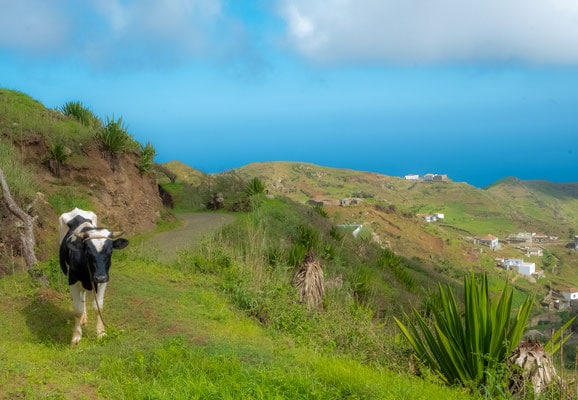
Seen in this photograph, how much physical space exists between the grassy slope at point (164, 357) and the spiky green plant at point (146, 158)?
9.16 meters

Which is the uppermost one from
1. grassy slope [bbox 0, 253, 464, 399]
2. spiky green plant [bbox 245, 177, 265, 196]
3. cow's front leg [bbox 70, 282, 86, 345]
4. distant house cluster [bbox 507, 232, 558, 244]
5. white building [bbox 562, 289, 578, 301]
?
distant house cluster [bbox 507, 232, 558, 244]

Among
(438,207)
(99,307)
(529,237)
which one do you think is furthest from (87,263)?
(438,207)

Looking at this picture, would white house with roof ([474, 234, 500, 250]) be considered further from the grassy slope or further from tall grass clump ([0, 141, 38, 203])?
the grassy slope

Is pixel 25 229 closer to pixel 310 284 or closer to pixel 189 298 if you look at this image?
pixel 189 298

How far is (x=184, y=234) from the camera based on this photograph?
1653 cm

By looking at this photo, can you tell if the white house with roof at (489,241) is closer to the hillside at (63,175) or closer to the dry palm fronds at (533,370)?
the hillside at (63,175)

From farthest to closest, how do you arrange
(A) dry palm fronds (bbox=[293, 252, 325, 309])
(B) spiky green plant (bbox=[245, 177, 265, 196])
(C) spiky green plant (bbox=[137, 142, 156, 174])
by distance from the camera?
(B) spiky green plant (bbox=[245, 177, 265, 196]) → (C) spiky green plant (bbox=[137, 142, 156, 174]) → (A) dry palm fronds (bbox=[293, 252, 325, 309])

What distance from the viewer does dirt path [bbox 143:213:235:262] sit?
44.8 feet

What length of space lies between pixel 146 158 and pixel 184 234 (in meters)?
4.03

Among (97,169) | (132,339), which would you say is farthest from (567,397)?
(97,169)

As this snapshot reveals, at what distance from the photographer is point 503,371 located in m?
6.30

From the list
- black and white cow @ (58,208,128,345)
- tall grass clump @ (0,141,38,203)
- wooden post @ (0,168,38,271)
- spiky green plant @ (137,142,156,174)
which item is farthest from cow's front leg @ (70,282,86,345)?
spiky green plant @ (137,142,156,174)

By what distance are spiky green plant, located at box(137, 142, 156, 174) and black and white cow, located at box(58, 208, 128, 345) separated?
412 inches

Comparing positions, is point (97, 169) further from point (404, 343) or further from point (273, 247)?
point (404, 343)
